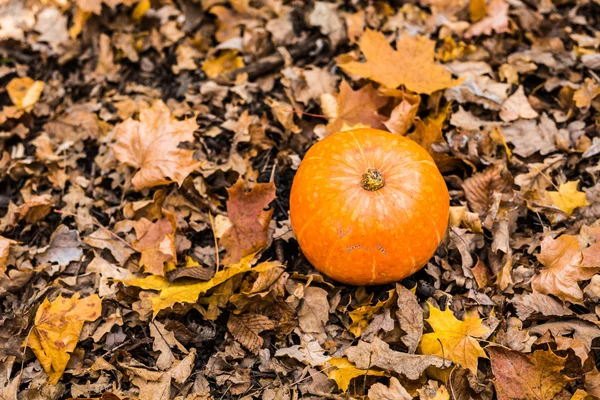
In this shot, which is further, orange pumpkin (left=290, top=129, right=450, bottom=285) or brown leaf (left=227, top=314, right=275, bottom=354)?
brown leaf (left=227, top=314, right=275, bottom=354)

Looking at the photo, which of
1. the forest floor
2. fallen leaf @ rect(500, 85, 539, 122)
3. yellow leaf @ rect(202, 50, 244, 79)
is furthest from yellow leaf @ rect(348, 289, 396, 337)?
yellow leaf @ rect(202, 50, 244, 79)

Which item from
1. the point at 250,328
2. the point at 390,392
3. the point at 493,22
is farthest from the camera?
the point at 493,22

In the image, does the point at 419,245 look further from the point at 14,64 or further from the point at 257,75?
the point at 14,64

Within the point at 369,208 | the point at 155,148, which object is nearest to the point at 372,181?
the point at 369,208

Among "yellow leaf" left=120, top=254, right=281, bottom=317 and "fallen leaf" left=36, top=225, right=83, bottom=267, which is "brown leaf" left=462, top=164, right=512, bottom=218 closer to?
"yellow leaf" left=120, top=254, right=281, bottom=317

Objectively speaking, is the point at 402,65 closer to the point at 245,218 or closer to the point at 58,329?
the point at 245,218

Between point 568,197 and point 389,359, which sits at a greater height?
point 568,197
